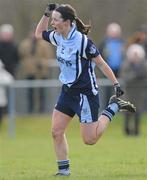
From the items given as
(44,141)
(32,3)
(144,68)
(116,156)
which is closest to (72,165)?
(116,156)

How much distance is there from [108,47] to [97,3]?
22.8 ft

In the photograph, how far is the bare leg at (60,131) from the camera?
477 inches

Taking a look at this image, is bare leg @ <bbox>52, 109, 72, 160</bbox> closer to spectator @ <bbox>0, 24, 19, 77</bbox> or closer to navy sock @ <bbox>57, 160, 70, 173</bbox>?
navy sock @ <bbox>57, 160, 70, 173</bbox>

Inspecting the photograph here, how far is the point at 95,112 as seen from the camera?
12.2 metres

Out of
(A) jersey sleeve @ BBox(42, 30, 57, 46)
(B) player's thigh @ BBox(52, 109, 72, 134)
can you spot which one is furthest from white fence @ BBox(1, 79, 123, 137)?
(B) player's thigh @ BBox(52, 109, 72, 134)

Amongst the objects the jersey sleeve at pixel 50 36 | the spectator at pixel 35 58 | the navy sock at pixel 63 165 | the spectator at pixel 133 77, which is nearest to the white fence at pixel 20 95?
the spectator at pixel 133 77

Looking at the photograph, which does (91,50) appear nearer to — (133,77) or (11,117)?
(133,77)

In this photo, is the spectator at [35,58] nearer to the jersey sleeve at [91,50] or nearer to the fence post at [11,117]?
A: the fence post at [11,117]

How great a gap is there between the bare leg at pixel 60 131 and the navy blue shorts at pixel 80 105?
7 centimetres

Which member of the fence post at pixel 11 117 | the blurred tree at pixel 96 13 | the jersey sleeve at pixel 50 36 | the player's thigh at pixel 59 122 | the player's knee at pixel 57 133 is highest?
the blurred tree at pixel 96 13

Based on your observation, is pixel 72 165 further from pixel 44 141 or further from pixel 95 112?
pixel 44 141

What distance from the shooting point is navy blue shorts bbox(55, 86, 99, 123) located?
12.1 meters

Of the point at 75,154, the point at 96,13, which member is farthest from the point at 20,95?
the point at 96,13

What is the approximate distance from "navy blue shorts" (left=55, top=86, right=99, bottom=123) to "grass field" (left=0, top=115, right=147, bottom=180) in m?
0.79
